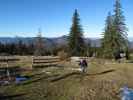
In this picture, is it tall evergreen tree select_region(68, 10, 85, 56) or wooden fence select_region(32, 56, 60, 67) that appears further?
tall evergreen tree select_region(68, 10, 85, 56)

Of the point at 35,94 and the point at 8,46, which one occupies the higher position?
the point at 8,46

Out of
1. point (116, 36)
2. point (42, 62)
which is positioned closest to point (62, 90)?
point (42, 62)

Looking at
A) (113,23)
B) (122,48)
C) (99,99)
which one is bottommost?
(99,99)

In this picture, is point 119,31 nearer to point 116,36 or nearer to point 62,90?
point 116,36

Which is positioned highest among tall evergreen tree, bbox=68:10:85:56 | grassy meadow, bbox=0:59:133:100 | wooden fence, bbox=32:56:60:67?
tall evergreen tree, bbox=68:10:85:56

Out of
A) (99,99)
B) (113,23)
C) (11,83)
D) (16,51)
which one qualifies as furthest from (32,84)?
(16,51)

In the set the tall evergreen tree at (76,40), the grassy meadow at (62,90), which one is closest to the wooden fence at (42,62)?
the grassy meadow at (62,90)

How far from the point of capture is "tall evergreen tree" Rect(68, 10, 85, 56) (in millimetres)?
63062

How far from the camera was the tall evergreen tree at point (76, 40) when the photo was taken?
63062 mm

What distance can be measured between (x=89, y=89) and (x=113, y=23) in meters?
39.2

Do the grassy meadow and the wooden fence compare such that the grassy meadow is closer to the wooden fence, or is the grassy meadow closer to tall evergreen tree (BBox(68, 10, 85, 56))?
the wooden fence

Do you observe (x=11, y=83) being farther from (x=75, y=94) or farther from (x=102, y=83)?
Answer: (x=102, y=83)

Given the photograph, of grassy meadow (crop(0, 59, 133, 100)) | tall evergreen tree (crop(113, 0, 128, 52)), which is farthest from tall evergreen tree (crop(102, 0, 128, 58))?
grassy meadow (crop(0, 59, 133, 100))

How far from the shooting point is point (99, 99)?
52.9 feet
